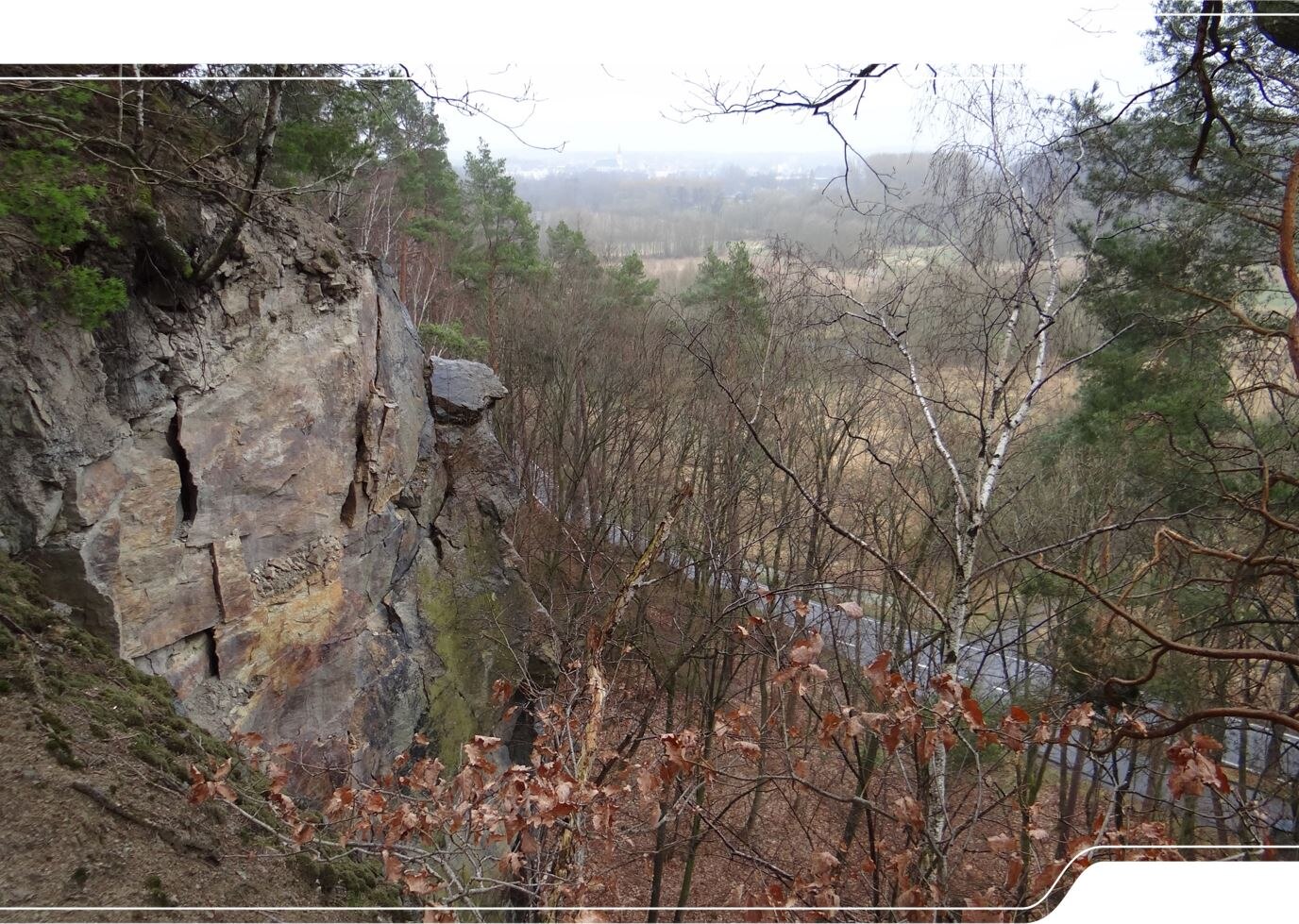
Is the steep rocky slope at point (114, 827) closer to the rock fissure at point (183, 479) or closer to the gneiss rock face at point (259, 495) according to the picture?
the gneiss rock face at point (259, 495)

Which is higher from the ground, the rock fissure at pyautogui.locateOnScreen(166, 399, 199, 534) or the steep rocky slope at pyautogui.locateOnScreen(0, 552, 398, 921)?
the rock fissure at pyautogui.locateOnScreen(166, 399, 199, 534)

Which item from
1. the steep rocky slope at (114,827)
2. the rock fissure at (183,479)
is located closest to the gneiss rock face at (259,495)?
the rock fissure at (183,479)

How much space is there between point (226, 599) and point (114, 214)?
1.92 meters

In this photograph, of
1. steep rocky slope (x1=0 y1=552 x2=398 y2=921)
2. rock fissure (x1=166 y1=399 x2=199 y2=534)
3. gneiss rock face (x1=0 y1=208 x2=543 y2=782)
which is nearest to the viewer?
steep rocky slope (x1=0 y1=552 x2=398 y2=921)

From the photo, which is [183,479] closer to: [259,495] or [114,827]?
[259,495]

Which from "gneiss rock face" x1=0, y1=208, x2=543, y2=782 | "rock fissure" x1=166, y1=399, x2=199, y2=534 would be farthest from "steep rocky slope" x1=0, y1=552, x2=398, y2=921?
"rock fissure" x1=166, y1=399, x2=199, y2=534

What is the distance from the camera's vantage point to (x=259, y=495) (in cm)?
350

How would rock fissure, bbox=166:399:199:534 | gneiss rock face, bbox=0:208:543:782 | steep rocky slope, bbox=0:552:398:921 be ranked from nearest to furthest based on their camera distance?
steep rocky slope, bbox=0:552:398:921, gneiss rock face, bbox=0:208:543:782, rock fissure, bbox=166:399:199:534

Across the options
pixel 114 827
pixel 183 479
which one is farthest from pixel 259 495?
pixel 114 827

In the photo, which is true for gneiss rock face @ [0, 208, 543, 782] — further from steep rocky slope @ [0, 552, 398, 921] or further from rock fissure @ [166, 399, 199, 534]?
steep rocky slope @ [0, 552, 398, 921]

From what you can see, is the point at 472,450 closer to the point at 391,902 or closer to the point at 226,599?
the point at 226,599

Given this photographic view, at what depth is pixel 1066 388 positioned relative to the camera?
2.17 meters

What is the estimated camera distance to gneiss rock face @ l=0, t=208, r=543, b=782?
2.79 meters

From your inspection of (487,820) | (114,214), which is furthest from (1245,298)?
(114,214)
